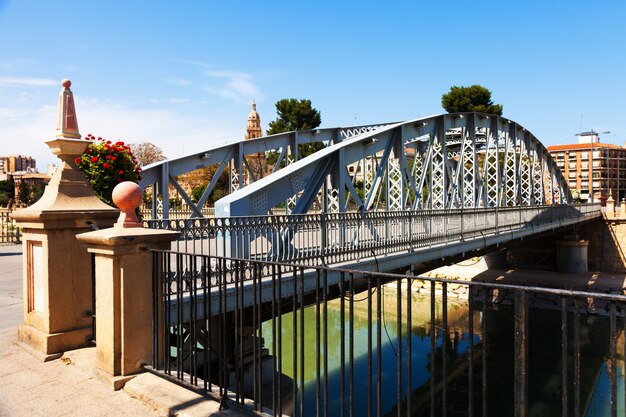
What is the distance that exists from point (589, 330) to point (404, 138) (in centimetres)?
1514

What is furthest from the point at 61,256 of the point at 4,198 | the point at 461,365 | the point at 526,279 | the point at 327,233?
the point at 4,198

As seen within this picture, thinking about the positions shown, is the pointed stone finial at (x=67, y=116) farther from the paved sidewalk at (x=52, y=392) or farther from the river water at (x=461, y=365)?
the river water at (x=461, y=365)

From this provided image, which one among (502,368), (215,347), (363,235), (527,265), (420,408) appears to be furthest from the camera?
(527,265)

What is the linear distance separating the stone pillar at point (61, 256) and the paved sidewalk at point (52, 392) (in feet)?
0.63

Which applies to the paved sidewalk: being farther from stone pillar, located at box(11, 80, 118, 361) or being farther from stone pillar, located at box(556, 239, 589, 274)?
stone pillar, located at box(556, 239, 589, 274)

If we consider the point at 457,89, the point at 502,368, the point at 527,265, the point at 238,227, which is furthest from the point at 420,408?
the point at 457,89

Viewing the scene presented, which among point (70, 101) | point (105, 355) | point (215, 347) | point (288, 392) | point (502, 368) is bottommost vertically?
point (502, 368)

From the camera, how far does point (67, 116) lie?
5.17m

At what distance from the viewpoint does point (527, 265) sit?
35125 millimetres

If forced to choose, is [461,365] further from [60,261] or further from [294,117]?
[294,117]

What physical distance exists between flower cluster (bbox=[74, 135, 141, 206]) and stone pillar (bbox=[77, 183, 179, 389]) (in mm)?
5071

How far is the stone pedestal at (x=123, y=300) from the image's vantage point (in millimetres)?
4047

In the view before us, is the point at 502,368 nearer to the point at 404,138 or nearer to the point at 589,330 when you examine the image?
the point at 589,330

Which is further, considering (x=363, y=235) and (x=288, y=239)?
(x=363, y=235)
